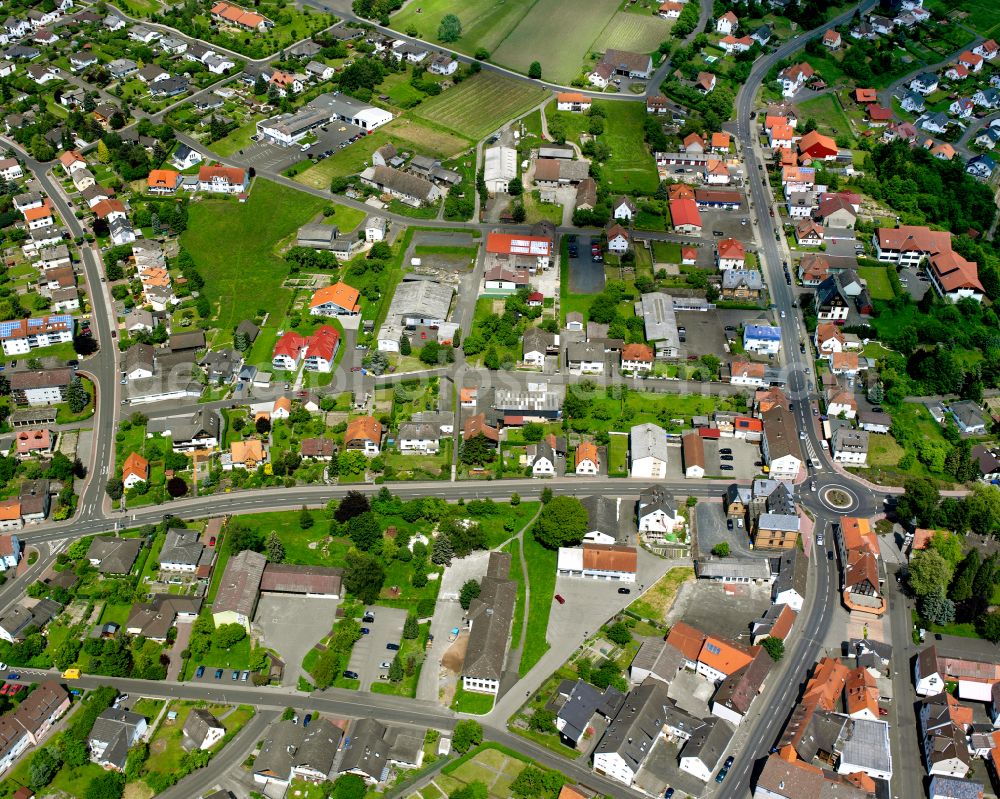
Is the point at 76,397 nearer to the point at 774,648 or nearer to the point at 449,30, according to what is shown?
the point at 774,648

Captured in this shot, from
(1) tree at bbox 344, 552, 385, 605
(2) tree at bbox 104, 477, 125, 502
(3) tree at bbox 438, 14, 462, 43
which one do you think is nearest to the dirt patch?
(1) tree at bbox 344, 552, 385, 605

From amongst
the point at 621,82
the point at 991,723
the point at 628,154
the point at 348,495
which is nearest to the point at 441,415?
the point at 348,495

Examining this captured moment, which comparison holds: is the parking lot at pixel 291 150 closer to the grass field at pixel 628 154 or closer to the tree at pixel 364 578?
the grass field at pixel 628 154

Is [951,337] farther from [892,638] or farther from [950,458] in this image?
[892,638]

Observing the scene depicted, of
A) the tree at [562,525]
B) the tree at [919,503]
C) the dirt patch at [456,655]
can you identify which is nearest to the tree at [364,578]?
the dirt patch at [456,655]

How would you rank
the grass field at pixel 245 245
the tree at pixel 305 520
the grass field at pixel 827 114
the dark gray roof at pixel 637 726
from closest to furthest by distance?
1. the dark gray roof at pixel 637 726
2. the tree at pixel 305 520
3. the grass field at pixel 245 245
4. the grass field at pixel 827 114

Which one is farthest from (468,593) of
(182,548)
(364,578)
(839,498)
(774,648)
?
(839,498)
